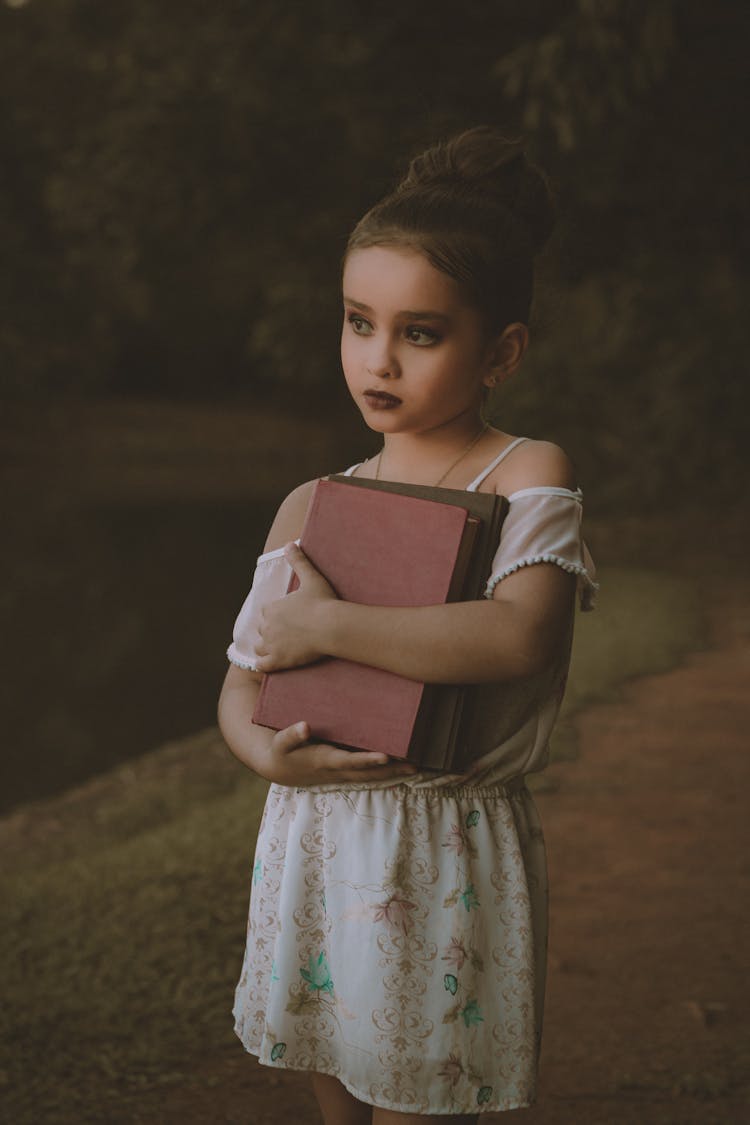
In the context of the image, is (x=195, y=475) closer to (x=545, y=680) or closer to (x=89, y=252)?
(x=89, y=252)

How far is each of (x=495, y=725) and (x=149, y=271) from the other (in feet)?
51.9

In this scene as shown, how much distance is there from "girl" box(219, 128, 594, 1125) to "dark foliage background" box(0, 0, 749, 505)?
4205 millimetres

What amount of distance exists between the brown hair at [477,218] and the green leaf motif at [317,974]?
2.93ft

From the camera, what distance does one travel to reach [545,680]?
173 centimetres

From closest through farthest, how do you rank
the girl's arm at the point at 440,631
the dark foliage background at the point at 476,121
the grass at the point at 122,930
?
the girl's arm at the point at 440,631, the grass at the point at 122,930, the dark foliage background at the point at 476,121

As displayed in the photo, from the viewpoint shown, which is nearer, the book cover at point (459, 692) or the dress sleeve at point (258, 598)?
the book cover at point (459, 692)

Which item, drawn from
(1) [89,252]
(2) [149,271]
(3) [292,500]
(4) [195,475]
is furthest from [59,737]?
(4) [195,475]

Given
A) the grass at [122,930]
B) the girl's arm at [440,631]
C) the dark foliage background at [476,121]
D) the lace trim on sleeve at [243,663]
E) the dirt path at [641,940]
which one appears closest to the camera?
the girl's arm at [440,631]

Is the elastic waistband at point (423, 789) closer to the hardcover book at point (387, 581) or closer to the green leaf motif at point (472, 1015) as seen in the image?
the hardcover book at point (387, 581)

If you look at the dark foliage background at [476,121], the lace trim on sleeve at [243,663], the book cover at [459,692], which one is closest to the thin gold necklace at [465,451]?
the book cover at [459,692]

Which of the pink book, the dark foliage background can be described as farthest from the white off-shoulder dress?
the dark foliage background

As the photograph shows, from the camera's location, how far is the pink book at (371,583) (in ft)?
5.14

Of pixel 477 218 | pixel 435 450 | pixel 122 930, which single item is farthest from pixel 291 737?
pixel 122 930

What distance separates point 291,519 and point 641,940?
7.68 ft
